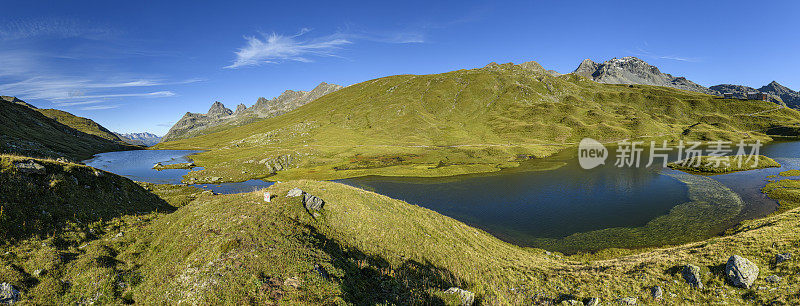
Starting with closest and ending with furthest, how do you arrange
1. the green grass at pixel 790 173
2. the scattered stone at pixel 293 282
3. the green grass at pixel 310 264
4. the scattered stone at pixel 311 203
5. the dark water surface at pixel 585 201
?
1. the green grass at pixel 310 264
2. the scattered stone at pixel 293 282
3. the scattered stone at pixel 311 203
4. the dark water surface at pixel 585 201
5. the green grass at pixel 790 173

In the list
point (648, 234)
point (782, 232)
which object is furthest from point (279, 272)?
point (648, 234)

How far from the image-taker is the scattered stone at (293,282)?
45.4 feet

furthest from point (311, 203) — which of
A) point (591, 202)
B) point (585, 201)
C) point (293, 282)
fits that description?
point (591, 202)

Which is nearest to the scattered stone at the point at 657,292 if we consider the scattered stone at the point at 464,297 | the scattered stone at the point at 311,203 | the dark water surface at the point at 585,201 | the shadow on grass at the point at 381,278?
the scattered stone at the point at 464,297

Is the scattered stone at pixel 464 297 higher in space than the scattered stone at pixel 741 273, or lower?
lower

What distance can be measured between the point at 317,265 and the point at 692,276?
2708 centimetres

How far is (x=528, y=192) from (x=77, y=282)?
228 feet

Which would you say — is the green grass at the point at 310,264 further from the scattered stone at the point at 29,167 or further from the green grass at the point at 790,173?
the green grass at the point at 790,173

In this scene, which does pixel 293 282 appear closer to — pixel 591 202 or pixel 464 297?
pixel 464 297

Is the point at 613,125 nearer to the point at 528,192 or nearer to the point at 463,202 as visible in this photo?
the point at 528,192

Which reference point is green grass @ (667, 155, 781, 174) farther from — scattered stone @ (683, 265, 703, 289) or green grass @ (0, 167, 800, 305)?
scattered stone @ (683, 265, 703, 289)

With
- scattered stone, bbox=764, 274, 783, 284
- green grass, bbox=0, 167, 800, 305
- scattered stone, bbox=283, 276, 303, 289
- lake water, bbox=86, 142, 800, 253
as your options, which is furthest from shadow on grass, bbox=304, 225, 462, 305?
lake water, bbox=86, 142, 800, 253

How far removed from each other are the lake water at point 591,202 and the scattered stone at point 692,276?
1624 cm

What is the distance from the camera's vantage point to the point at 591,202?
5388cm
